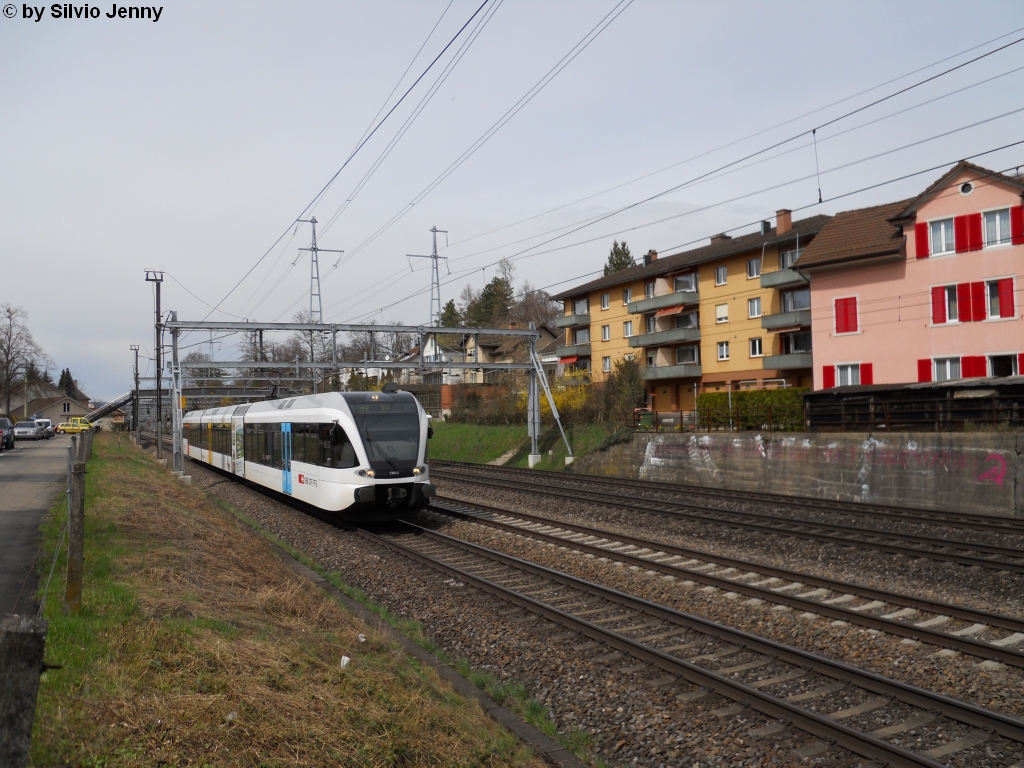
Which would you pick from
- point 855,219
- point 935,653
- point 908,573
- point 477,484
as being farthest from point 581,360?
point 935,653

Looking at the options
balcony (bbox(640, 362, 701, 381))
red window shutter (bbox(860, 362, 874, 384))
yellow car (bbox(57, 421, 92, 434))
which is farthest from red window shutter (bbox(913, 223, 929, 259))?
yellow car (bbox(57, 421, 92, 434))

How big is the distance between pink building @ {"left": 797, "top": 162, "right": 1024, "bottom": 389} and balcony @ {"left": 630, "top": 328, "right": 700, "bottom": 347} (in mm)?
12346

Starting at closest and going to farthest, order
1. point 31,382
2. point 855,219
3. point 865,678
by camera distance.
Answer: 1. point 865,678
2. point 855,219
3. point 31,382

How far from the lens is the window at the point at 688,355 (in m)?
46.1

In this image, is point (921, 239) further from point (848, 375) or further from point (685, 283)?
point (685, 283)

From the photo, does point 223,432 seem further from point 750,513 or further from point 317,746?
point 317,746

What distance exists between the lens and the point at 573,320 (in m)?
55.5

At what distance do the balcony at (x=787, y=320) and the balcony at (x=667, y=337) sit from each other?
5.89 metres

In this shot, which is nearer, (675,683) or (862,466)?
(675,683)

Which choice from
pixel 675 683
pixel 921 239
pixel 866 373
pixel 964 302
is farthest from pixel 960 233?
pixel 675 683

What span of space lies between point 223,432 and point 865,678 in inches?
972

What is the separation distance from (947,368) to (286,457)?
2378cm

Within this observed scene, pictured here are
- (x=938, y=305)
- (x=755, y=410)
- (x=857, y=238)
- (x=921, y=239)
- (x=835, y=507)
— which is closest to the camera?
(x=835, y=507)

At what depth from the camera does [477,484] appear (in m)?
24.4
